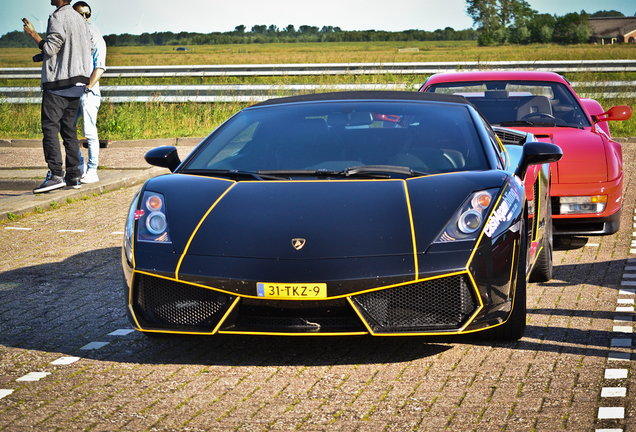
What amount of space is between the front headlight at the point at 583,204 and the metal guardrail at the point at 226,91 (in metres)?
11.5

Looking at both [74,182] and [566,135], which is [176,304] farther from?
[74,182]

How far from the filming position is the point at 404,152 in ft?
13.9

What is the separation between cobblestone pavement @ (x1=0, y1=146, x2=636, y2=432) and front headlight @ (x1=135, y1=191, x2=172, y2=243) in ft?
1.86

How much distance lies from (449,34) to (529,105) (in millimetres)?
161742

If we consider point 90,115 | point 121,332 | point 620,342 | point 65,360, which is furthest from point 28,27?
point 620,342

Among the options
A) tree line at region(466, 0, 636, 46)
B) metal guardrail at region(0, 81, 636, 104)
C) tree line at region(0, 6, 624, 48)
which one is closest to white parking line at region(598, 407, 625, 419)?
metal guardrail at region(0, 81, 636, 104)

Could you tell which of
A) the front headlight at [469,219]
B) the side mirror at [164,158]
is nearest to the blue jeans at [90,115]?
the side mirror at [164,158]

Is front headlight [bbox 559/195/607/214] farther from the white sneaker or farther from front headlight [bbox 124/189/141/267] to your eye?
the white sneaker

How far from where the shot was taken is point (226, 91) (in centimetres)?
1881

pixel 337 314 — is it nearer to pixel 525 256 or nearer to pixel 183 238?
pixel 183 238

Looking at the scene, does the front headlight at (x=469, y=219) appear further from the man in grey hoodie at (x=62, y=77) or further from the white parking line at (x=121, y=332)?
the man in grey hoodie at (x=62, y=77)

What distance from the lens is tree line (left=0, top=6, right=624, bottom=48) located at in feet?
392

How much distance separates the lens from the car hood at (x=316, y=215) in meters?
3.44

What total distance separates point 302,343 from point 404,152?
1189 millimetres
